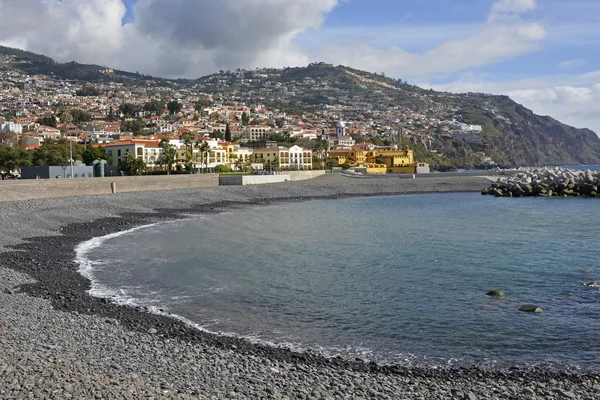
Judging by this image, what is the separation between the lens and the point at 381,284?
14633mm

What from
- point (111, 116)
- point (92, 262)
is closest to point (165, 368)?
point (92, 262)

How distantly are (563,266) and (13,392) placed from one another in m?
15.3

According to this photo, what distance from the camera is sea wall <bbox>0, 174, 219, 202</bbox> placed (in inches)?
1348

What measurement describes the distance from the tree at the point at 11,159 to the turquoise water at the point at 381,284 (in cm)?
3390

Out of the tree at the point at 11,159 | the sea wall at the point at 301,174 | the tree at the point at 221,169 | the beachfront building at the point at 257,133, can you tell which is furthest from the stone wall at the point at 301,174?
the beachfront building at the point at 257,133

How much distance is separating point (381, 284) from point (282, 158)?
69003mm

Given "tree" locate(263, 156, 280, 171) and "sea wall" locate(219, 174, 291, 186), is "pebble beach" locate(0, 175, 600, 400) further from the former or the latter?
"tree" locate(263, 156, 280, 171)

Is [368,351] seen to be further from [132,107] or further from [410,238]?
[132,107]

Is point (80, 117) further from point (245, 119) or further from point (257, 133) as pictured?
point (257, 133)

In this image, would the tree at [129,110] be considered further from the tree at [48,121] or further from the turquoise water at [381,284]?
the turquoise water at [381,284]

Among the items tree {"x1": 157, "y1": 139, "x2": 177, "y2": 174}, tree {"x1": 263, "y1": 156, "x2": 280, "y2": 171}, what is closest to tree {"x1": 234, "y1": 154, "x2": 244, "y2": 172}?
tree {"x1": 263, "y1": 156, "x2": 280, "y2": 171}

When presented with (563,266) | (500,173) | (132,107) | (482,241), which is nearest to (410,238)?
(482,241)

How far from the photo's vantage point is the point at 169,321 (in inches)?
430

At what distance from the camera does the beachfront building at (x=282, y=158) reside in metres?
81.7
